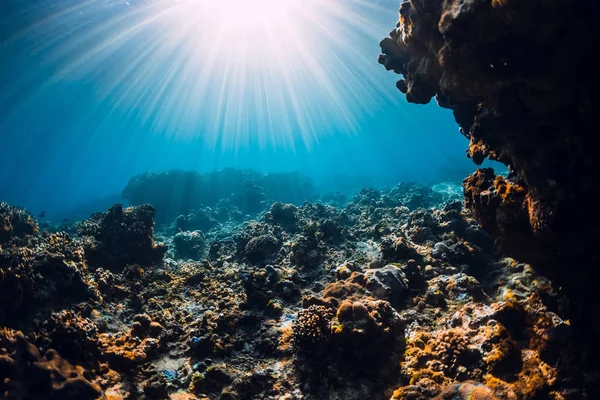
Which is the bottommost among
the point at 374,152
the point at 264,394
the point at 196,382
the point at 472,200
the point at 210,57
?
the point at 264,394

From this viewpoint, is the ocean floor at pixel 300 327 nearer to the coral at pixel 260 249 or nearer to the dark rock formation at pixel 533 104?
the coral at pixel 260 249

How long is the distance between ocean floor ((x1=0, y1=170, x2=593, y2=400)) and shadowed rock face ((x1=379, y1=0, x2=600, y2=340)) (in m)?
1.62

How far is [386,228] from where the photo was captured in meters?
15.2

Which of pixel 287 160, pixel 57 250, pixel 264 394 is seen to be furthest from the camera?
pixel 287 160

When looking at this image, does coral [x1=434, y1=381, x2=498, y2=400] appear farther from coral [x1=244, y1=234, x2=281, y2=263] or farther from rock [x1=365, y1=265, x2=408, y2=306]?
coral [x1=244, y1=234, x2=281, y2=263]

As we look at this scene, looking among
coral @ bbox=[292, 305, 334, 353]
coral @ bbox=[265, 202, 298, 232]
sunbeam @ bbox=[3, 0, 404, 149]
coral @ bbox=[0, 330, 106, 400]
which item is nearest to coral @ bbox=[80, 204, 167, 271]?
coral @ bbox=[265, 202, 298, 232]

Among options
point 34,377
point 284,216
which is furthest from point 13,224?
point 34,377

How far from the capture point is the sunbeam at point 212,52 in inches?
1299

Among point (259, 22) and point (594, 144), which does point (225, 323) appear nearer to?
point (594, 144)

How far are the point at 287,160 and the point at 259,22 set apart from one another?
5042 inches

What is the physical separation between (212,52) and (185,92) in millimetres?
22203

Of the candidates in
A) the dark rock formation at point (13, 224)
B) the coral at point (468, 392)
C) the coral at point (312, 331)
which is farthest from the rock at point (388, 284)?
the dark rock formation at point (13, 224)

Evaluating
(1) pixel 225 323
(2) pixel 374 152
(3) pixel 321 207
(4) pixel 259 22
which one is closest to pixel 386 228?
(3) pixel 321 207

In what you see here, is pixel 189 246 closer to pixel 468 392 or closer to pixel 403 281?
pixel 403 281
